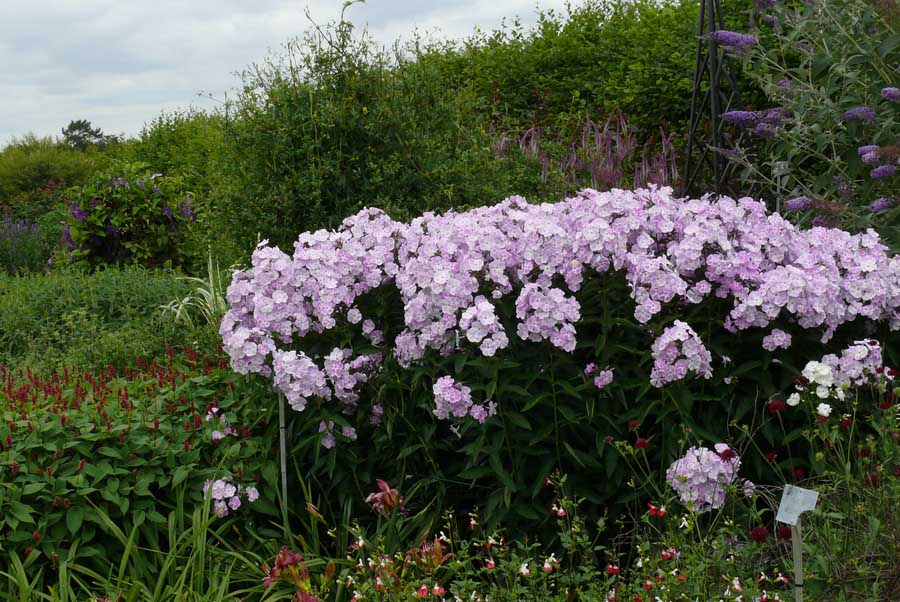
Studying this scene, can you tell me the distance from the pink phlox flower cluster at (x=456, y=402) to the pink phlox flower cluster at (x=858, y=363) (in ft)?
4.11

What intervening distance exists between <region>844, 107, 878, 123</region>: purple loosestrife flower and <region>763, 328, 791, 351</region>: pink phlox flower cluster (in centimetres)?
220

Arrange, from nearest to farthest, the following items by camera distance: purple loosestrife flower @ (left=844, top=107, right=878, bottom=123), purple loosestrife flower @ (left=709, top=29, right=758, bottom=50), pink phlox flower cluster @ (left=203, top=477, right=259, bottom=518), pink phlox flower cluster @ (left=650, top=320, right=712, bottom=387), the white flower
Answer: the white flower < pink phlox flower cluster @ (left=650, top=320, right=712, bottom=387) < pink phlox flower cluster @ (left=203, top=477, right=259, bottom=518) < purple loosestrife flower @ (left=844, top=107, right=878, bottom=123) < purple loosestrife flower @ (left=709, top=29, right=758, bottom=50)

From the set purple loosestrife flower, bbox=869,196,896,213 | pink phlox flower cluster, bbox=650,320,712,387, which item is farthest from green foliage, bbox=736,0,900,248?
pink phlox flower cluster, bbox=650,320,712,387

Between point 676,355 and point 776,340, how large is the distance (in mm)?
424

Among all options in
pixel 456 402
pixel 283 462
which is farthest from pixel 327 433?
pixel 456 402

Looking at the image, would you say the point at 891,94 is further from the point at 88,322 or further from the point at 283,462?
the point at 88,322

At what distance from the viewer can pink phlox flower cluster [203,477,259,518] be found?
358 cm

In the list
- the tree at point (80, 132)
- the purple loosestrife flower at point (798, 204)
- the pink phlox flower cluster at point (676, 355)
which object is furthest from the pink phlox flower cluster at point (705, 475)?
the tree at point (80, 132)

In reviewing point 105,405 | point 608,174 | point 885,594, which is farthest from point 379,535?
point 608,174

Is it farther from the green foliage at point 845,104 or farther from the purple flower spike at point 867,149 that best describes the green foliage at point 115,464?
the purple flower spike at point 867,149

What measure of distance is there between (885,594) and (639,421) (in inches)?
38.1

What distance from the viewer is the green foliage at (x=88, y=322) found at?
17.5 ft

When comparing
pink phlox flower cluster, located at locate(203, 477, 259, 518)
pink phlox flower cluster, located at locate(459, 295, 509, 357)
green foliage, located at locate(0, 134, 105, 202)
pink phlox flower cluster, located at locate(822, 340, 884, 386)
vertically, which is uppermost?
green foliage, located at locate(0, 134, 105, 202)

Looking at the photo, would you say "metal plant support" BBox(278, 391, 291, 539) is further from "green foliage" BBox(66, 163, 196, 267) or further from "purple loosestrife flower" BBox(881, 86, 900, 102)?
"green foliage" BBox(66, 163, 196, 267)
